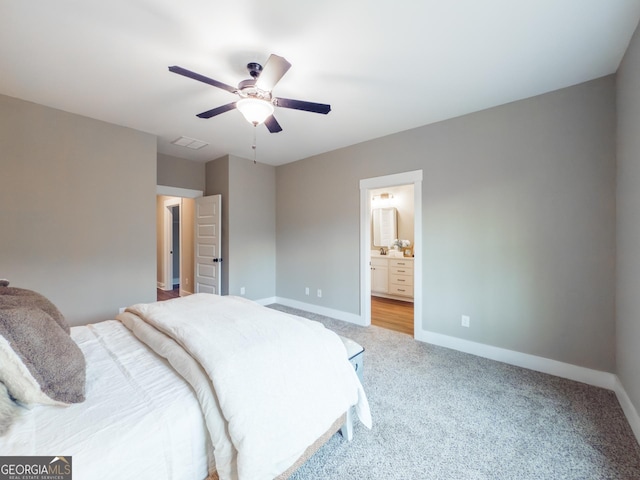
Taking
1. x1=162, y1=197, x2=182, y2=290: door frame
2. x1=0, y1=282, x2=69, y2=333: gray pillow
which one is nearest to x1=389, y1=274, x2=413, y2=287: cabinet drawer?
x1=0, y1=282, x2=69, y2=333: gray pillow

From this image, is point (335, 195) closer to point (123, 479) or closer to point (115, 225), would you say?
point (115, 225)

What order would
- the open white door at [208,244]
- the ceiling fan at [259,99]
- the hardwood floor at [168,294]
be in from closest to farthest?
the ceiling fan at [259,99], the open white door at [208,244], the hardwood floor at [168,294]

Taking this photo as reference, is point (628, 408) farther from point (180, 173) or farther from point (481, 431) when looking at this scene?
point (180, 173)

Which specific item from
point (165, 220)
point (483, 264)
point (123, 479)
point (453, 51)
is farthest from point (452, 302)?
point (165, 220)

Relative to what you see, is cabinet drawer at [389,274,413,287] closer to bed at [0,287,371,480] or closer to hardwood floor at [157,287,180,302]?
bed at [0,287,371,480]

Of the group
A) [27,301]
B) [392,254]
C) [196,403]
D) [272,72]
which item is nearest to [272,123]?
[272,72]

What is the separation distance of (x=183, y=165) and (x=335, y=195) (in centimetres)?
266

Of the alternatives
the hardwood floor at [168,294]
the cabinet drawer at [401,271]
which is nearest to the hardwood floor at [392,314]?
the cabinet drawer at [401,271]

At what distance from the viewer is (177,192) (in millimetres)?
4418

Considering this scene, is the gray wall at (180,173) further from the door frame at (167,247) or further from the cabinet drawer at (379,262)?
the cabinet drawer at (379,262)

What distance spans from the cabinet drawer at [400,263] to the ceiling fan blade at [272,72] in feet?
13.0

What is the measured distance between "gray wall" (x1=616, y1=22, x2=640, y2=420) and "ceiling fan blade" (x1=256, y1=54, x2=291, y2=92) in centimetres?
224

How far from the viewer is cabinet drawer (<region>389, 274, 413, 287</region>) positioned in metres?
4.94

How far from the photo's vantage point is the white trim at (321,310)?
3.88m
